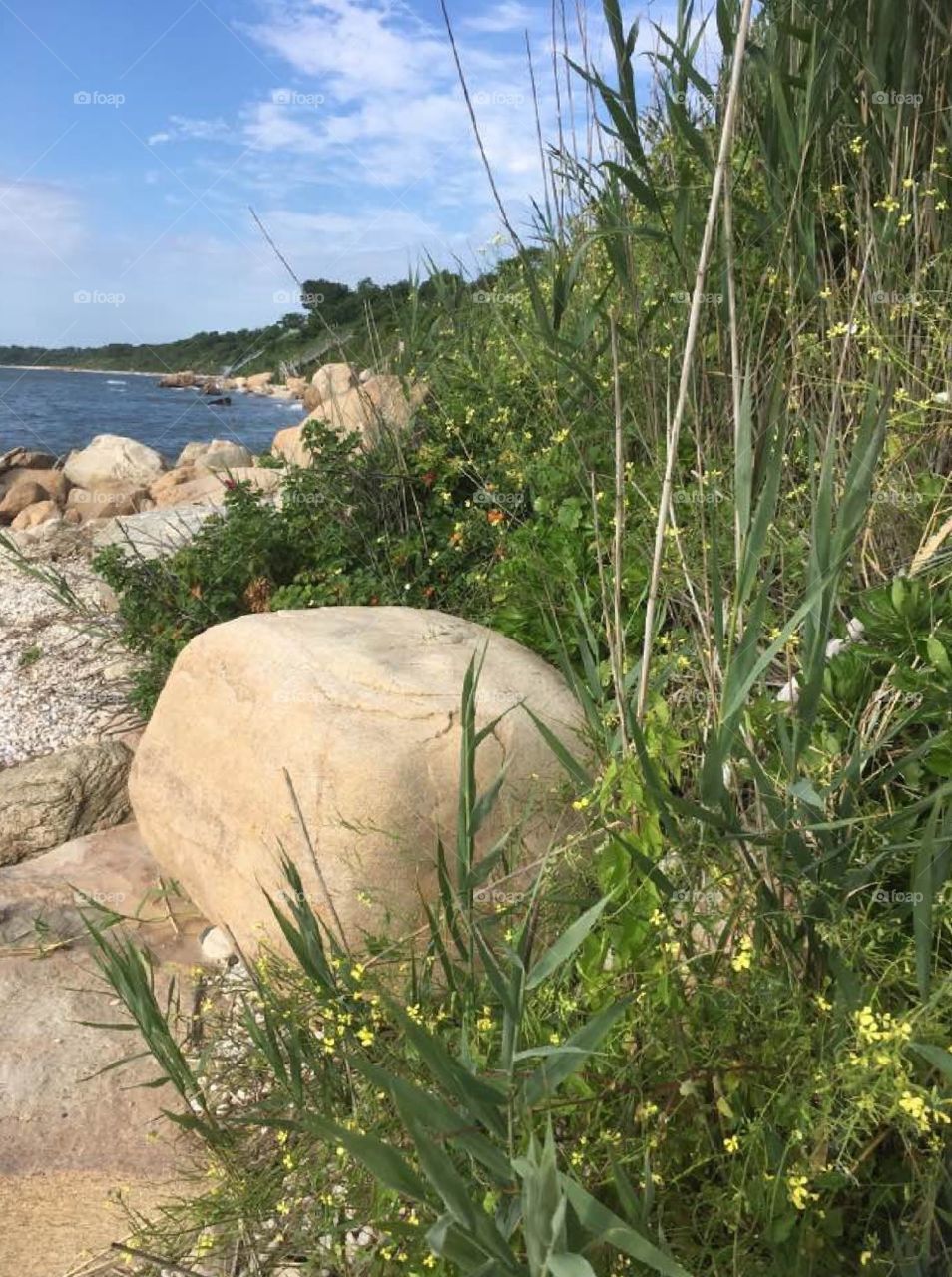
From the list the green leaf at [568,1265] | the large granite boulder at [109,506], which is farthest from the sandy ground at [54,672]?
the green leaf at [568,1265]

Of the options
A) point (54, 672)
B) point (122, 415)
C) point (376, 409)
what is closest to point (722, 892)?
point (376, 409)

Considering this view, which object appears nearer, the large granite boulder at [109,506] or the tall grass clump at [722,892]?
the tall grass clump at [722,892]

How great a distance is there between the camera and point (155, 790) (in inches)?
156

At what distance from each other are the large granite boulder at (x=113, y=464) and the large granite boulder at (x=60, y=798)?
989cm

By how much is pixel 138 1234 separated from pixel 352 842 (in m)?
1.14

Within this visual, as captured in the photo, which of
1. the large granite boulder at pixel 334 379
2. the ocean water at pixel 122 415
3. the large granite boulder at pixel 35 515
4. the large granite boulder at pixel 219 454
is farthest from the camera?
the ocean water at pixel 122 415

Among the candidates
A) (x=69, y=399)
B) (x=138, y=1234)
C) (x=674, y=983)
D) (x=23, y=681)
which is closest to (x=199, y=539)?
(x=23, y=681)

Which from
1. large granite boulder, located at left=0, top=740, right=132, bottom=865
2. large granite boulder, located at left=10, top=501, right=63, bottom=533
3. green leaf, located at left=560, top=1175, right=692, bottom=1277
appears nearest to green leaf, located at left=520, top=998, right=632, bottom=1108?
green leaf, located at left=560, top=1175, right=692, bottom=1277

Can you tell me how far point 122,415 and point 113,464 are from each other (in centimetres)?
1563

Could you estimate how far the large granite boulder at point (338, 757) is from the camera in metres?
3.14

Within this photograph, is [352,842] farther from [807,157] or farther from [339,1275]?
[807,157]

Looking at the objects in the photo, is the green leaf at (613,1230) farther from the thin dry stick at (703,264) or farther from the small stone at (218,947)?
the small stone at (218,947)

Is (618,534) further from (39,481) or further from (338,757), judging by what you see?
(39,481)

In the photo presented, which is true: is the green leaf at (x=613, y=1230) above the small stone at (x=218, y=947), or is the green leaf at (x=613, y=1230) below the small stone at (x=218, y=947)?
above
